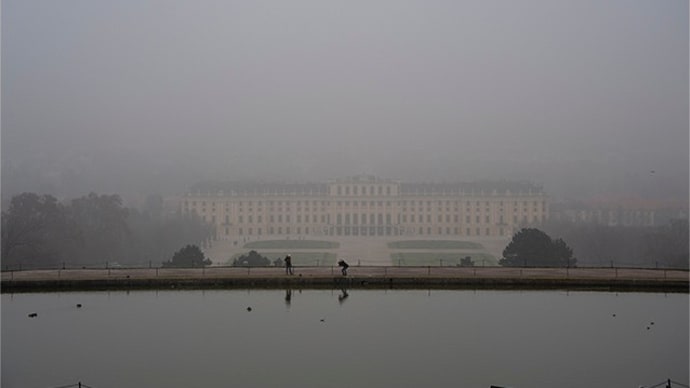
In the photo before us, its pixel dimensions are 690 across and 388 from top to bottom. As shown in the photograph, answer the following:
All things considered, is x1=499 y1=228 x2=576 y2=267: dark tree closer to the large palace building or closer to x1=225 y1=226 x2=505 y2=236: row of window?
the large palace building

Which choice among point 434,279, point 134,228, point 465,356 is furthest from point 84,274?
point 134,228

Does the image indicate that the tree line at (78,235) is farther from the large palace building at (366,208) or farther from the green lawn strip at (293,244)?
the large palace building at (366,208)

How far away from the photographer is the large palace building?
5819 cm

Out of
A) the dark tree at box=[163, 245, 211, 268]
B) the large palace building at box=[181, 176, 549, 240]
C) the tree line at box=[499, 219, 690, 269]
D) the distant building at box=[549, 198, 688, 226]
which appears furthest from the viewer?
the large palace building at box=[181, 176, 549, 240]

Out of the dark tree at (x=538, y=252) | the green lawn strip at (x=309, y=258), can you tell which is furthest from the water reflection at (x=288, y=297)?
the green lawn strip at (x=309, y=258)

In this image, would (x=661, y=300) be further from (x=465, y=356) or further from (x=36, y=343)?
(x=36, y=343)

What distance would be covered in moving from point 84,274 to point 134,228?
70.2 ft

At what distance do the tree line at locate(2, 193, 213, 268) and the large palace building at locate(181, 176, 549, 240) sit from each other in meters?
20.1

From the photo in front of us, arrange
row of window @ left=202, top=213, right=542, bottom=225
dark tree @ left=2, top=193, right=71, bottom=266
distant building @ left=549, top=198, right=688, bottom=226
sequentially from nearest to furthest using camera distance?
dark tree @ left=2, top=193, right=71, bottom=266, distant building @ left=549, top=198, right=688, bottom=226, row of window @ left=202, top=213, right=542, bottom=225

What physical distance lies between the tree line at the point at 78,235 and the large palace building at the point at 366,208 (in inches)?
793

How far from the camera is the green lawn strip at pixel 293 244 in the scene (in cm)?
4778

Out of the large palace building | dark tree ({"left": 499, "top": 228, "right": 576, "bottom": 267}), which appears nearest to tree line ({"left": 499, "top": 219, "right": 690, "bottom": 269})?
dark tree ({"left": 499, "top": 228, "right": 576, "bottom": 267})

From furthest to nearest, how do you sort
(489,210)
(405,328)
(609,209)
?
1. (489,210)
2. (609,209)
3. (405,328)

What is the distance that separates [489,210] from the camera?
5928 cm
